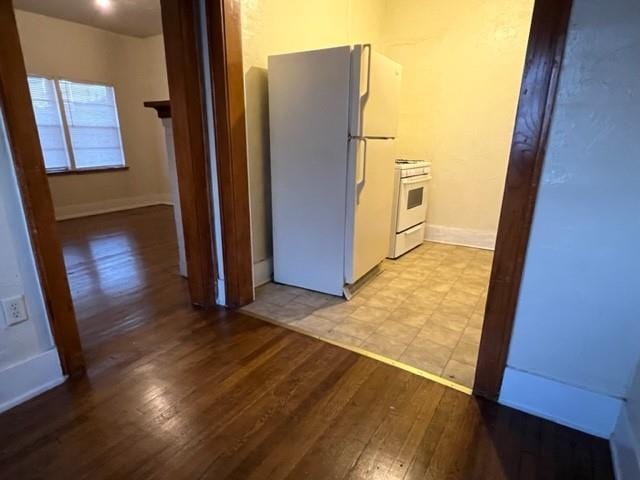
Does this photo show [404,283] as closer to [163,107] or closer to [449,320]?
[449,320]

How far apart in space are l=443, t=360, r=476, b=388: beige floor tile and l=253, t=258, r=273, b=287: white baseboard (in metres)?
1.45

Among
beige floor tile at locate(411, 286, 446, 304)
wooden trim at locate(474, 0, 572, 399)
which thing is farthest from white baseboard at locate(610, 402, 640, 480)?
beige floor tile at locate(411, 286, 446, 304)

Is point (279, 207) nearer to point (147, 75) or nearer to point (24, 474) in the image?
point (24, 474)

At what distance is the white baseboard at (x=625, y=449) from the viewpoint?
42.2 inches

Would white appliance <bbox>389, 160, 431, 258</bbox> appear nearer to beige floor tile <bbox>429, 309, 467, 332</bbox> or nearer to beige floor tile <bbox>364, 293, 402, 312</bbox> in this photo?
beige floor tile <bbox>364, 293, 402, 312</bbox>

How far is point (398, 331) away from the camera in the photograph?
2.01 metres

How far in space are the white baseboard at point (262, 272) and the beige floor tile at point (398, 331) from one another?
1.02 meters

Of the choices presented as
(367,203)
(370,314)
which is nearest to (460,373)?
(370,314)

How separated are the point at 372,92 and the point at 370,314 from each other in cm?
140

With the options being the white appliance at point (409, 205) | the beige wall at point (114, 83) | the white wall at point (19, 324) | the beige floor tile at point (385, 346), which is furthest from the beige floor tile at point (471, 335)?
the beige wall at point (114, 83)

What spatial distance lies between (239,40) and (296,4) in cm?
90

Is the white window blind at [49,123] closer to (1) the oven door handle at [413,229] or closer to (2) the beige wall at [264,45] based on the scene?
(2) the beige wall at [264,45]

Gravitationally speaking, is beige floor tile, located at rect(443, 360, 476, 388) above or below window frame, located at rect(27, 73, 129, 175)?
below

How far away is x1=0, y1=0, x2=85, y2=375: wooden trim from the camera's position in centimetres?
124
